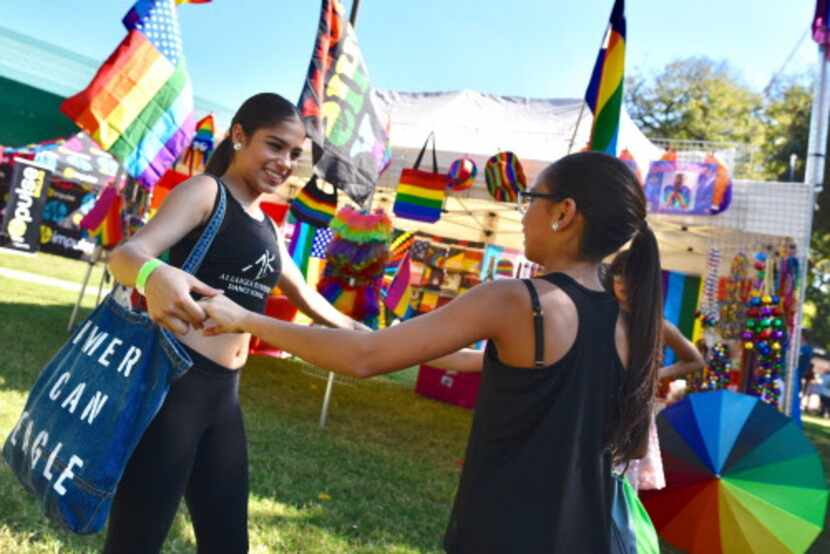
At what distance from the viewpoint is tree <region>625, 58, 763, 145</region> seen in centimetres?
3048

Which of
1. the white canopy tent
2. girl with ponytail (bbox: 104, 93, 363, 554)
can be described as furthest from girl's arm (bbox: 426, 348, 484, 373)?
the white canopy tent

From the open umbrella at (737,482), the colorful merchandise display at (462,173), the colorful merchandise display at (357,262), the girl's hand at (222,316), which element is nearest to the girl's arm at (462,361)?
the girl's hand at (222,316)

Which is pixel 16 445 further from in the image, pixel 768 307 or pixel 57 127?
pixel 768 307

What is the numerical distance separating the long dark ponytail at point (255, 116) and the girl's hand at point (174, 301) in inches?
30.9

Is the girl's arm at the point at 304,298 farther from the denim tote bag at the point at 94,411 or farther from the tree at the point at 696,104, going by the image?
the tree at the point at 696,104

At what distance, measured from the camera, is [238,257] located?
6.10 feet

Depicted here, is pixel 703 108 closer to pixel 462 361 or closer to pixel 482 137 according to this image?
pixel 482 137

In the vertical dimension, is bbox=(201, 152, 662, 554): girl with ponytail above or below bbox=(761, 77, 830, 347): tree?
below

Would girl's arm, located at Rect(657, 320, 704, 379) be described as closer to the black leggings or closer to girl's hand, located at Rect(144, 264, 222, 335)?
the black leggings

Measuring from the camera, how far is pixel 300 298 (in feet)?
7.19

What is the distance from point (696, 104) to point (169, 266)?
3355 centimetres

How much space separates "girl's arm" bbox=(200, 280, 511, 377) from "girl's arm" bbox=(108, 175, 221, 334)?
0.23 metres

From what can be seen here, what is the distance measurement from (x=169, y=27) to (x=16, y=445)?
343 centimetres

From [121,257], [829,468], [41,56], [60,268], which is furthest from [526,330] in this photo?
[60,268]
